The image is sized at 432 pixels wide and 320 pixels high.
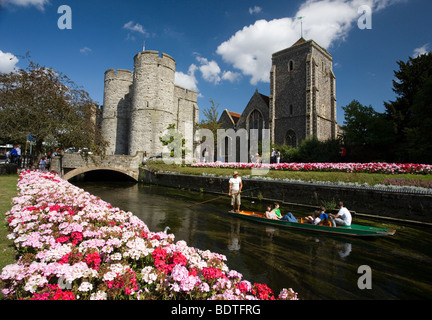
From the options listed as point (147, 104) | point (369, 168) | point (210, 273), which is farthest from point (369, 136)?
point (147, 104)

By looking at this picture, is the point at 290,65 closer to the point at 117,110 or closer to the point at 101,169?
the point at 117,110

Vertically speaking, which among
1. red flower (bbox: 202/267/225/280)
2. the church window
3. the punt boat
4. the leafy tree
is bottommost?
the punt boat

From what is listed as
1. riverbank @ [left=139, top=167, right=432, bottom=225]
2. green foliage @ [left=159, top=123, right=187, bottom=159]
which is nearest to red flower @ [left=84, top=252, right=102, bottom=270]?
riverbank @ [left=139, top=167, right=432, bottom=225]

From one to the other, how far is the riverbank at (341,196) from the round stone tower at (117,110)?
898 inches

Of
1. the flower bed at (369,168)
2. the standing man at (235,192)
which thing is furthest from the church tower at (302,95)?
the standing man at (235,192)

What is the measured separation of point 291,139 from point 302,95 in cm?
582

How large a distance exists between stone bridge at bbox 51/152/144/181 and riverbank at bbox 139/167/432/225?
33.6ft

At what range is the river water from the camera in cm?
482

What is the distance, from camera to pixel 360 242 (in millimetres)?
7438

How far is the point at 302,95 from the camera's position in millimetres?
30406

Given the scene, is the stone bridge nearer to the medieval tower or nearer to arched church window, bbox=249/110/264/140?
the medieval tower

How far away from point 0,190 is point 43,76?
30.6 ft
